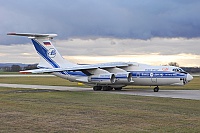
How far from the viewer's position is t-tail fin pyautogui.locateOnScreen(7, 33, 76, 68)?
38125 millimetres

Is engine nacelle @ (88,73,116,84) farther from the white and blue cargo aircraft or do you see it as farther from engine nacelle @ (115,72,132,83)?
engine nacelle @ (115,72,132,83)

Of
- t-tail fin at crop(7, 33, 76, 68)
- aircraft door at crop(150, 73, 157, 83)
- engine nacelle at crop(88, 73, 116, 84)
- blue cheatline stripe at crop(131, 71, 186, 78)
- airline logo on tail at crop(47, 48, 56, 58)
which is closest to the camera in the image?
blue cheatline stripe at crop(131, 71, 186, 78)

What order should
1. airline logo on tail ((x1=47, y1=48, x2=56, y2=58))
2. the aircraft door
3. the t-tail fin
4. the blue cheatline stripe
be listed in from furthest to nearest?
airline logo on tail ((x1=47, y1=48, x2=56, y2=58)) → the t-tail fin → the aircraft door → the blue cheatline stripe

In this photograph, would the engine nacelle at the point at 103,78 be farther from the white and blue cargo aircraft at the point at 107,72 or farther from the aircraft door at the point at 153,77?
the aircraft door at the point at 153,77

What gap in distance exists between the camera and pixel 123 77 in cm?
3519

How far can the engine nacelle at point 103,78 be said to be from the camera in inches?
1393

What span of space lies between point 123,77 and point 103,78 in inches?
76.8

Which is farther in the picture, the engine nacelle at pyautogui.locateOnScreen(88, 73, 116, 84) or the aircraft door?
the engine nacelle at pyautogui.locateOnScreen(88, 73, 116, 84)

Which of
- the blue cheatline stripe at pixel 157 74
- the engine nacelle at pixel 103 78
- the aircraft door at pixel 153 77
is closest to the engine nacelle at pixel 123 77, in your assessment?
the engine nacelle at pixel 103 78

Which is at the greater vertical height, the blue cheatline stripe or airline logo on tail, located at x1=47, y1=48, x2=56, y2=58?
airline logo on tail, located at x1=47, y1=48, x2=56, y2=58

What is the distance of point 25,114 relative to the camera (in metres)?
15.8

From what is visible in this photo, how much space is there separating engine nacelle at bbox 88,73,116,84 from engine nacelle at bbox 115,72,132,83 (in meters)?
0.39

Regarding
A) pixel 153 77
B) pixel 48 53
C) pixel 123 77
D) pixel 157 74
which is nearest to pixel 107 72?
pixel 123 77

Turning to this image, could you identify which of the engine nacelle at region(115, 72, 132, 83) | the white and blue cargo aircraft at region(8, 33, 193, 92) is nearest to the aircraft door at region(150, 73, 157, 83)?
the white and blue cargo aircraft at region(8, 33, 193, 92)
